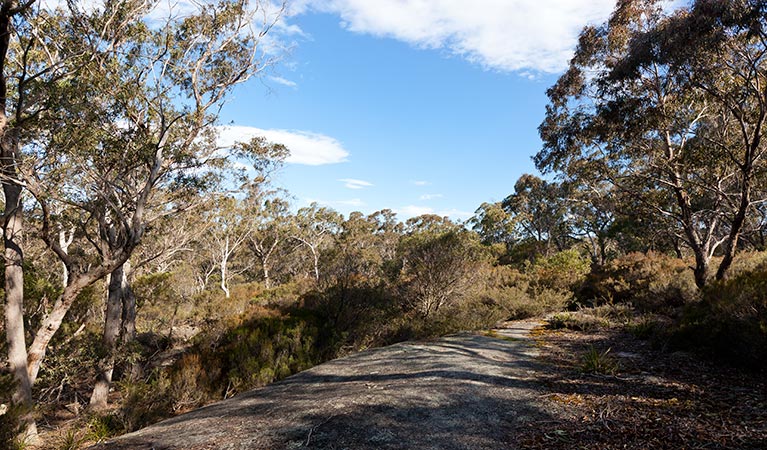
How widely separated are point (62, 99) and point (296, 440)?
8181mm

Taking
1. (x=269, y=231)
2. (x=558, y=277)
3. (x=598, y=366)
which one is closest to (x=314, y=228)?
(x=269, y=231)

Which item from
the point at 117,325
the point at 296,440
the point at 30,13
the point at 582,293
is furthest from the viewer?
the point at 582,293

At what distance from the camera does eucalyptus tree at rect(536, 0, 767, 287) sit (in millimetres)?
8414

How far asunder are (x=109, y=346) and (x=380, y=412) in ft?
27.9

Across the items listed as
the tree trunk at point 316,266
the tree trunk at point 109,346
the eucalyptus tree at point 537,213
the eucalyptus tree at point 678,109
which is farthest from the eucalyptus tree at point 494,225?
the tree trunk at point 109,346

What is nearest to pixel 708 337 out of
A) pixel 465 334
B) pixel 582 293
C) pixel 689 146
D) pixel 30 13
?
pixel 465 334

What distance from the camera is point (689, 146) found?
10.5 meters

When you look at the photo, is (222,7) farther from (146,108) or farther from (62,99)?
(62,99)

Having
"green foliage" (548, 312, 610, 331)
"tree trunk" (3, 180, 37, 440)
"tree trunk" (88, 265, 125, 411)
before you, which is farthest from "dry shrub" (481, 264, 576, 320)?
"tree trunk" (3, 180, 37, 440)

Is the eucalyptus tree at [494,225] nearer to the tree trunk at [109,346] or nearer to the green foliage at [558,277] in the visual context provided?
the green foliage at [558,277]

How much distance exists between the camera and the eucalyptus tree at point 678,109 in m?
8.41

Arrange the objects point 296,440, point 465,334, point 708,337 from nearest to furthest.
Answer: point 296,440, point 708,337, point 465,334

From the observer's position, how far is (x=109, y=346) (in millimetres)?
9562

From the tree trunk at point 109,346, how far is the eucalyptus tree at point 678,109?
12.4m
